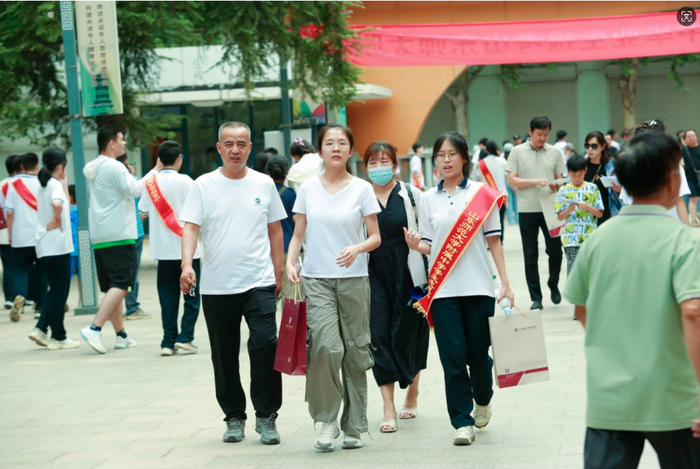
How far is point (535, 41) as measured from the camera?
1625 cm

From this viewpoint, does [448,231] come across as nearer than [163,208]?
Yes

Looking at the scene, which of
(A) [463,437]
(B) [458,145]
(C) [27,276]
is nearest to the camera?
(A) [463,437]

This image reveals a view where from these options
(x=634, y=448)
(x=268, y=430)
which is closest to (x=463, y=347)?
(x=268, y=430)

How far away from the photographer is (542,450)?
5.76 m

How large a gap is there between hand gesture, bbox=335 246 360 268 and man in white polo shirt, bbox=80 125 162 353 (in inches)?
170

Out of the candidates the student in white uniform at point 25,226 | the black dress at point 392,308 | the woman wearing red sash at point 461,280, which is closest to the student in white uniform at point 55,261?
the student in white uniform at point 25,226

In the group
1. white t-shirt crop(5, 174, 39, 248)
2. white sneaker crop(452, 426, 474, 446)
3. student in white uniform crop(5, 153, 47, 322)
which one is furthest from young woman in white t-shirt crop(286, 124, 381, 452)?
white t-shirt crop(5, 174, 39, 248)

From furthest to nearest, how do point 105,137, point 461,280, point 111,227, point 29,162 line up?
1. point 29,162
2. point 105,137
3. point 111,227
4. point 461,280

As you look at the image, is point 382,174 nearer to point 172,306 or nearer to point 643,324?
point 643,324

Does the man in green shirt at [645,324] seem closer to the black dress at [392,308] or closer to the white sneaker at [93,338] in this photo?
the black dress at [392,308]

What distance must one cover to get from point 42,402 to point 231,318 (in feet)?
7.53

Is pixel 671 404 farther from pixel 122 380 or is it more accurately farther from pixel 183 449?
pixel 122 380

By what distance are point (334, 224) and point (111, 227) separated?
437cm

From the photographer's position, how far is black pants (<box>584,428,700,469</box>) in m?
3.43
